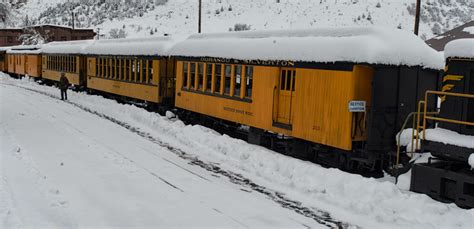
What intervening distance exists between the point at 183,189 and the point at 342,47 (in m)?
4.63

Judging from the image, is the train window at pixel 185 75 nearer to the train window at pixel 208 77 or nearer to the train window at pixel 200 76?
the train window at pixel 200 76

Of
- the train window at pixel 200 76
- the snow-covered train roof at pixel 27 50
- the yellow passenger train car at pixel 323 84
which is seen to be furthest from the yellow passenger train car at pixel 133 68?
the snow-covered train roof at pixel 27 50

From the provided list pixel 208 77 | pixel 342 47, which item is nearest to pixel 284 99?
pixel 342 47

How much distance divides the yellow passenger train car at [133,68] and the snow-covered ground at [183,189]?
18.4ft

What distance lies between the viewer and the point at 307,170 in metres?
11.1

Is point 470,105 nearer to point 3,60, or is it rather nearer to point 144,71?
point 144,71

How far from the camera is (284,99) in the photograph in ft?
44.2

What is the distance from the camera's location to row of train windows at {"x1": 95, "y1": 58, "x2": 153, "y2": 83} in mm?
22177

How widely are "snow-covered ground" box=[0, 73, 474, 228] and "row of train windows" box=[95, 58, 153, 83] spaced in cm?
670

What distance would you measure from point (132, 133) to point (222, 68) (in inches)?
146

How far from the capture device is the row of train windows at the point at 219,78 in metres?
15.2

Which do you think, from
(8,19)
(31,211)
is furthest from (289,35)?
(8,19)

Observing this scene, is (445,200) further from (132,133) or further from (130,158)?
(132,133)

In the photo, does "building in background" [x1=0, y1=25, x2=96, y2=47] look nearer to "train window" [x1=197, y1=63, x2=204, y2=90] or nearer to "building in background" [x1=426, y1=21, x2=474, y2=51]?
"building in background" [x1=426, y1=21, x2=474, y2=51]
